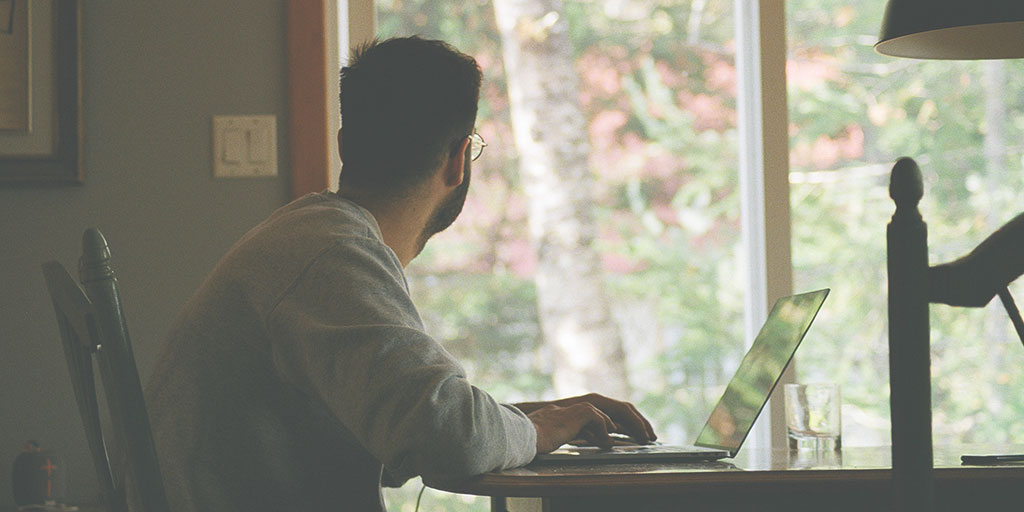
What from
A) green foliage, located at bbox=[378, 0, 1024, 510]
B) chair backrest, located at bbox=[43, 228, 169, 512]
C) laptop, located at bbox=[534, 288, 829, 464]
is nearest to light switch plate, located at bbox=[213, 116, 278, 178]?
green foliage, located at bbox=[378, 0, 1024, 510]

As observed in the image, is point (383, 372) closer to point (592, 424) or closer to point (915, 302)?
point (592, 424)

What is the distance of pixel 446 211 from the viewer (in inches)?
62.9

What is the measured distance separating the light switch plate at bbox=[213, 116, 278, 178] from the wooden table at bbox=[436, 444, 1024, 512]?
1175 millimetres

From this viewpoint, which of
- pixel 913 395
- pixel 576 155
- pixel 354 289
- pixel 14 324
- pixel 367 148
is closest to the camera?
pixel 913 395

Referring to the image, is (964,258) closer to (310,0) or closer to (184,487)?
(184,487)

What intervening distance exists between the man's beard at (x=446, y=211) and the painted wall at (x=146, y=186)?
2.48 ft

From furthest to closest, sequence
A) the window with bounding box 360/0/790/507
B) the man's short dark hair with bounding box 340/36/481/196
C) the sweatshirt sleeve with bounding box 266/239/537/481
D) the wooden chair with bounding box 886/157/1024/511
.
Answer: the window with bounding box 360/0/790/507, the man's short dark hair with bounding box 340/36/481/196, the sweatshirt sleeve with bounding box 266/239/537/481, the wooden chair with bounding box 886/157/1024/511

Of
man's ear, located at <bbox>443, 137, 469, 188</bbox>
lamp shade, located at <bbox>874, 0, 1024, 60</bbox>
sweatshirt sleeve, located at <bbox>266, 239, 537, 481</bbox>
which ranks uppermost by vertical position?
lamp shade, located at <bbox>874, 0, 1024, 60</bbox>

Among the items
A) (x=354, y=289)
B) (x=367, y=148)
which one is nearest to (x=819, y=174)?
(x=367, y=148)

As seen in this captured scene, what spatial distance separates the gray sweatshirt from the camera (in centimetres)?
119

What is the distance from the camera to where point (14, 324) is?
223 cm

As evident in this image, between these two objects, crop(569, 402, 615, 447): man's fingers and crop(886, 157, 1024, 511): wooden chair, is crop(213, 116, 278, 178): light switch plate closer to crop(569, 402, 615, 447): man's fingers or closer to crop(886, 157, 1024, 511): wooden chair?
crop(569, 402, 615, 447): man's fingers

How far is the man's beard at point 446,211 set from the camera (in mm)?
1587

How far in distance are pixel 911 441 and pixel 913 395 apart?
0.04 metres
